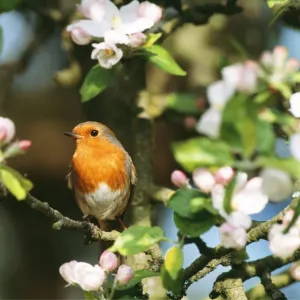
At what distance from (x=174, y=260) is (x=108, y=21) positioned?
512 mm

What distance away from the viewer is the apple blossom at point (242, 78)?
1.02m

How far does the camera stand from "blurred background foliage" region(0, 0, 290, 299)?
323 centimetres

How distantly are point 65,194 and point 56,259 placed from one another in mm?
309

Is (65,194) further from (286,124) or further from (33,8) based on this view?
(286,124)

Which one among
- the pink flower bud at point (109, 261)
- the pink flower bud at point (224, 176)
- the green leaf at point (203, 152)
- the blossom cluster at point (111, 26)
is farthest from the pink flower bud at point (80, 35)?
the green leaf at point (203, 152)

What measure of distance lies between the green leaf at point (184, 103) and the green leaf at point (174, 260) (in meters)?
0.34

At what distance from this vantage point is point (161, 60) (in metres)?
1.63

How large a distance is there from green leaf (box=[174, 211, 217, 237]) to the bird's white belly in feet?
4.45

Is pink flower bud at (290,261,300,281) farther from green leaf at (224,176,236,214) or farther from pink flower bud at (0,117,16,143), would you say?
pink flower bud at (0,117,16,143)

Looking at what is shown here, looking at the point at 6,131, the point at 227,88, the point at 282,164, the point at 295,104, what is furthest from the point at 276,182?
the point at 6,131

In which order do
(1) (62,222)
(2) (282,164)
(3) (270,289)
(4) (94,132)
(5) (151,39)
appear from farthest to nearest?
(4) (94,132) < (3) (270,289) < (5) (151,39) < (1) (62,222) < (2) (282,164)

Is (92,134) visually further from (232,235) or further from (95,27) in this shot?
(232,235)

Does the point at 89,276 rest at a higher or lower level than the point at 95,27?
lower

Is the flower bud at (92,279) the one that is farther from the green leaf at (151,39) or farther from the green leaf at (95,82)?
the green leaf at (151,39)
